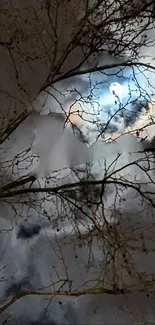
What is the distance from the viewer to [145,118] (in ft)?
15.7

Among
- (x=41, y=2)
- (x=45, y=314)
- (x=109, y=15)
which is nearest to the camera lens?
(x=109, y=15)

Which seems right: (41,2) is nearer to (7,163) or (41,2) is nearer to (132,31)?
(132,31)

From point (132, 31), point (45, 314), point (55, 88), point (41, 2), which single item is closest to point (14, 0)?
point (41, 2)

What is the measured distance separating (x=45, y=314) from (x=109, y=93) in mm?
2215

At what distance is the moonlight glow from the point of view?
502 centimetres

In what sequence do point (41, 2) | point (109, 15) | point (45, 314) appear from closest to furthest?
1. point (109, 15)
2. point (41, 2)
3. point (45, 314)

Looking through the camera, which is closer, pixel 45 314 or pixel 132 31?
pixel 132 31

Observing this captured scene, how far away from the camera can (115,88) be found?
5059 millimetres

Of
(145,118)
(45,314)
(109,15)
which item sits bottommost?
(45,314)

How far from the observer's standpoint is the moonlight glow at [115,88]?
5020 millimetres

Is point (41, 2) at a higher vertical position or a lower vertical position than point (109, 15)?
higher

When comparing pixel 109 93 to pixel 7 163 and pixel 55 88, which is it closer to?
pixel 55 88

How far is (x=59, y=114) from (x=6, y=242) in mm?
1379

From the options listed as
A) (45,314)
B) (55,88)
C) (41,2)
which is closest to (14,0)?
(41,2)
